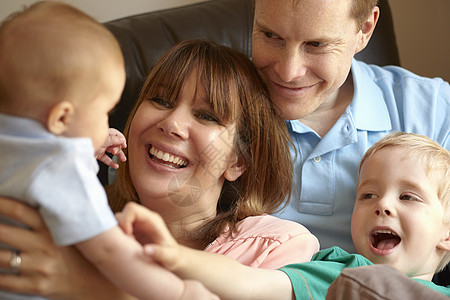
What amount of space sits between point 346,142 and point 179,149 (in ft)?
1.88

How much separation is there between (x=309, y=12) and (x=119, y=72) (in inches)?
A: 30.2

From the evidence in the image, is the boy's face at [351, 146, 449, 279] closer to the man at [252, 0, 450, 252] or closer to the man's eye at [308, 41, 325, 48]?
the man at [252, 0, 450, 252]

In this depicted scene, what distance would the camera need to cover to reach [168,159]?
1.46 meters

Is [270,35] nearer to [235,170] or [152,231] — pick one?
[235,170]

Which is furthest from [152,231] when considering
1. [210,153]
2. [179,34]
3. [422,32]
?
[422,32]

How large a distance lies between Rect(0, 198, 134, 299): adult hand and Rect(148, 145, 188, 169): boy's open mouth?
1.75 ft

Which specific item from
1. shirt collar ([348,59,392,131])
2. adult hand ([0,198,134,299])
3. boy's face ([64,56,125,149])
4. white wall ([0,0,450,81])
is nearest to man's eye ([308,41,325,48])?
shirt collar ([348,59,392,131])

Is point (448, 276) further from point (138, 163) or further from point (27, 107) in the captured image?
point (27, 107)

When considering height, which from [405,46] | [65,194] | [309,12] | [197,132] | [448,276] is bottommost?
[448,276]

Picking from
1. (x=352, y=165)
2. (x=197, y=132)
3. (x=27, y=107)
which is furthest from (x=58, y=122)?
(x=352, y=165)

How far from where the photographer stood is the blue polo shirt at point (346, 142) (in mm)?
1717

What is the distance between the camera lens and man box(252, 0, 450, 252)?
1.55 m

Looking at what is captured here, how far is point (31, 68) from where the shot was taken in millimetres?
817

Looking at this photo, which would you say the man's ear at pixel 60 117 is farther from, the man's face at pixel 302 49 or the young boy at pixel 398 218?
the man's face at pixel 302 49
